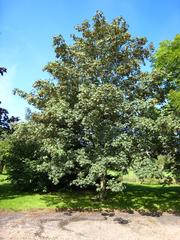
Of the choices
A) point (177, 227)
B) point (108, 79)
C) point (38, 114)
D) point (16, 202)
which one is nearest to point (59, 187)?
point (16, 202)

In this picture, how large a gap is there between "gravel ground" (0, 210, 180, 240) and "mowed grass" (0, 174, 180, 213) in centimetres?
136

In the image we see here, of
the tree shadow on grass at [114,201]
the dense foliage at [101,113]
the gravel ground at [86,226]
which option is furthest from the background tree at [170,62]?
the gravel ground at [86,226]

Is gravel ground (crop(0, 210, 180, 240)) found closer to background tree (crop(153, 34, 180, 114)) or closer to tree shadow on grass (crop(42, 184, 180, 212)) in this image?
tree shadow on grass (crop(42, 184, 180, 212))

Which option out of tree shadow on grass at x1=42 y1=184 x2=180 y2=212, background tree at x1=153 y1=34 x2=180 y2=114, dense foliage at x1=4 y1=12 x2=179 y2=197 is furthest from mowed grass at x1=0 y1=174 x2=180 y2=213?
background tree at x1=153 y1=34 x2=180 y2=114

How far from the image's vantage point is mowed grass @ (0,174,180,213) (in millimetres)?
19312

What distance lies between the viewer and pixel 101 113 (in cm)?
1855

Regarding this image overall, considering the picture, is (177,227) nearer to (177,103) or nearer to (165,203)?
(165,203)

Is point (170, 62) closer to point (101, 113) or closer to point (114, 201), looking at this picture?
point (101, 113)

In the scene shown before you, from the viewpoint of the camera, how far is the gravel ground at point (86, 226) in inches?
536

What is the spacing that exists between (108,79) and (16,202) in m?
9.17

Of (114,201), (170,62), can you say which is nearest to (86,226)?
(114,201)

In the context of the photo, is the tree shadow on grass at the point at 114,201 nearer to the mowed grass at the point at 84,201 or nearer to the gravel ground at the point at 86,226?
the mowed grass at the point at 84,201

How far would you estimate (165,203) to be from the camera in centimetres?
2191

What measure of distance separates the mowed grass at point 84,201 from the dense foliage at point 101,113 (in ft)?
4.23
